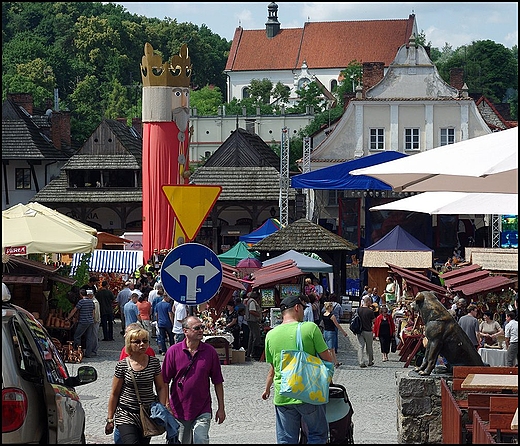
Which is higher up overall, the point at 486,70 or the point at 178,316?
the point at 486,70

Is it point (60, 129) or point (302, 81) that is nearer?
point (60, 129)

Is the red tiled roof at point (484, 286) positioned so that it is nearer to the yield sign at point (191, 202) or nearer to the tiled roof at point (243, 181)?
the yield sign at point (191, 202)

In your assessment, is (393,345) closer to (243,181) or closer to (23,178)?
(243,181)

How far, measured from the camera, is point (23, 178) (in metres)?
68.7

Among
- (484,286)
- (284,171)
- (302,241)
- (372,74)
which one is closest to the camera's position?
(484,286)

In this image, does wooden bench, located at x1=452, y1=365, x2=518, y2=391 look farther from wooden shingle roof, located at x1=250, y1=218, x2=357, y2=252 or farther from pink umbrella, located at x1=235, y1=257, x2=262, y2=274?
pink umbrella, located at x1=235, y1=257, x2=262, y2=274

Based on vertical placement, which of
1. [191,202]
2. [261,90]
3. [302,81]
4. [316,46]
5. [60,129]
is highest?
[316,46]

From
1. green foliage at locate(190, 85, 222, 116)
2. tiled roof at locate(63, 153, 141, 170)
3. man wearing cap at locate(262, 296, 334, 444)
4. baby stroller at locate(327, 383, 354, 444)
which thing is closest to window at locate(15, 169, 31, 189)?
tiled roof at locate(63, 153, 141, 170)

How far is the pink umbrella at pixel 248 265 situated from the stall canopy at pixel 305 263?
2.67m

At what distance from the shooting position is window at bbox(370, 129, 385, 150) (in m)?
58.7

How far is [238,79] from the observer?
144750 millimetres

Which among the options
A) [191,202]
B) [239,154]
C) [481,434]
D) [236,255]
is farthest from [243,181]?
[481,434]

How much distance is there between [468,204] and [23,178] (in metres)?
56.0

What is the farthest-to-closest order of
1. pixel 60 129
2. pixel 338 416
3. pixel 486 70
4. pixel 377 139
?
pixel 486 70 < pixel 60 129 < pixel 377 139 < pixel 338 416
